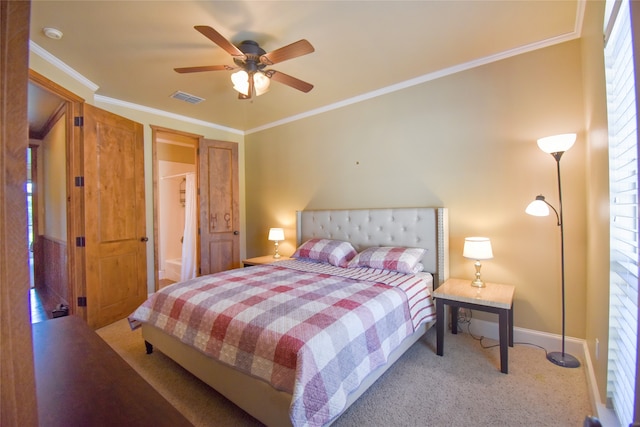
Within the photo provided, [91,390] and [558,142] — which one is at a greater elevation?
[558,142]

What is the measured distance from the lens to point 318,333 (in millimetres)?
1552

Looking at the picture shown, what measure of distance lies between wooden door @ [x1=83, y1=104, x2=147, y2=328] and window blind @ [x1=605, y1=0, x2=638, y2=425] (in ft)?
13.5

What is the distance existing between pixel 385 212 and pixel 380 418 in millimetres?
2068

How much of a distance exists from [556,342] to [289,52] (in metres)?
3.27

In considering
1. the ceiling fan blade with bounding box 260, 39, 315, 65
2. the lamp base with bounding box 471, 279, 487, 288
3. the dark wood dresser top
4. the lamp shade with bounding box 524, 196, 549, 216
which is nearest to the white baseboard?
the lamp base with bounding box 471, 279, 487, 288

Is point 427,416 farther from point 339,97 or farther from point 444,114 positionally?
point 339,97

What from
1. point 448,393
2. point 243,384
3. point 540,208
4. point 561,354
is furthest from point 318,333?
point 561,354

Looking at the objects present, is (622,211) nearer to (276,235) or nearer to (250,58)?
(250,58)

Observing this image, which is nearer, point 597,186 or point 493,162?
point 597,186

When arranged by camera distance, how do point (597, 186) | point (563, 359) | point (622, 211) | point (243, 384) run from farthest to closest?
1. point (563, 359)
2. point (597, 186)
3. point (243, 384)
4. point (622, 211)

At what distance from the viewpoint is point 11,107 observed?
35 cm

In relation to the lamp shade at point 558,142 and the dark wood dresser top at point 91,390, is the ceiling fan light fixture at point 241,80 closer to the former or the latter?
the dark wood dresser top at point 91,390

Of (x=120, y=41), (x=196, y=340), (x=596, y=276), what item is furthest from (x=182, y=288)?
(x=596, y=276)

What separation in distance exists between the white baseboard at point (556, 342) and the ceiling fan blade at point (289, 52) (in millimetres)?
2732
